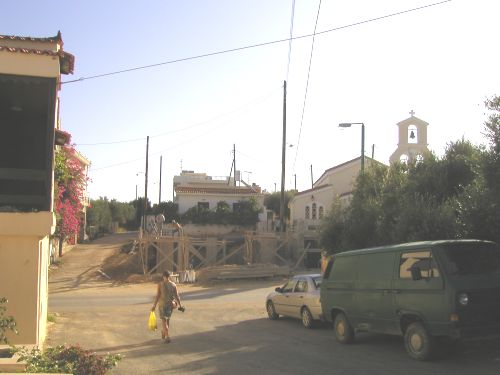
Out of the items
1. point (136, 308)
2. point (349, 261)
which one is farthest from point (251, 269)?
point (349, 261)

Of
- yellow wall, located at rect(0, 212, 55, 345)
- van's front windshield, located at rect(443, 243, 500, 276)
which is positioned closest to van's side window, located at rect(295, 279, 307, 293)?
van's front windshield, located at rect(443, 243, 500, 276)

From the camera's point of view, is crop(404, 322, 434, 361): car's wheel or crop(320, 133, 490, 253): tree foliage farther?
crop(320, 133, 490, 253): tree foliage

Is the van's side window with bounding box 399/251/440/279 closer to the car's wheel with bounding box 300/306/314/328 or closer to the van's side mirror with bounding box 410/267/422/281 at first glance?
the van's side mirror with bounding box 410/267/422/281

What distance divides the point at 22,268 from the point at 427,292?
7.26m

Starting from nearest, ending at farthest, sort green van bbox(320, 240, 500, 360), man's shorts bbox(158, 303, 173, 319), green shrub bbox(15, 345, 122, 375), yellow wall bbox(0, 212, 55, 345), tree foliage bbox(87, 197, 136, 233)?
green shrub bbox(15, 345, 122, 375), green van bbox(320, 240, 500, 360), yellow wall bbox(0, 212, 55, 345), man's shorts bbox(158, 303, 173, 319), tree foliage bbox(87, 197, 136, 233)

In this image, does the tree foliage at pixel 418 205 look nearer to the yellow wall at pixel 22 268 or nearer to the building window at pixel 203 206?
the yellow wall at pixel 22 268

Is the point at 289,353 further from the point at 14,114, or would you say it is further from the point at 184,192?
the point at 184,192

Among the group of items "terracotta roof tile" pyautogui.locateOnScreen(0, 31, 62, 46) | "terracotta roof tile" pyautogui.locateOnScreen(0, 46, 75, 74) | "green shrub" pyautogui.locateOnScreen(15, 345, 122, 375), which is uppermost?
"terracotta roof tile" pyautogui.locateOnScreen(0, 31, 62, 46)

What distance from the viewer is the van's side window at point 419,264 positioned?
33.0 ft

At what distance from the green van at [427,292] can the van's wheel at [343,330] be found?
0.31m

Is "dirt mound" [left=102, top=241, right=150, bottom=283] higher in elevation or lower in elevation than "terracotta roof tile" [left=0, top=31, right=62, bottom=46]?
lower

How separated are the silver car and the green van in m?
3.06

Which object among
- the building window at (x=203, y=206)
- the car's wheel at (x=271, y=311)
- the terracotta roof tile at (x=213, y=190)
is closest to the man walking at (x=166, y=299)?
the car's wheel at (x=271, y=311)

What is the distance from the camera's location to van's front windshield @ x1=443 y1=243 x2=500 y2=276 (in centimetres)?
991
